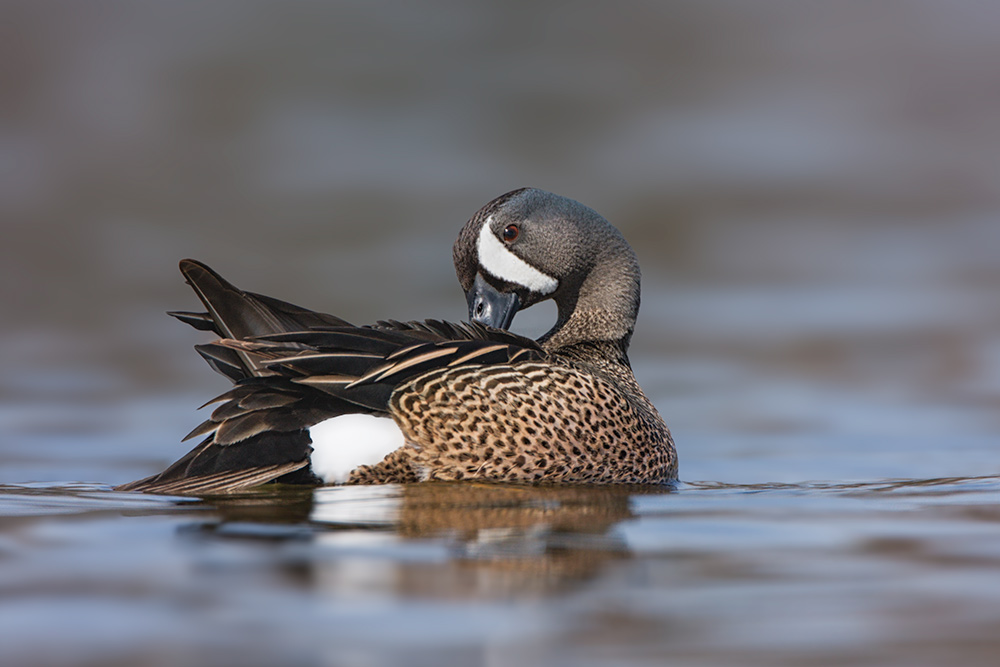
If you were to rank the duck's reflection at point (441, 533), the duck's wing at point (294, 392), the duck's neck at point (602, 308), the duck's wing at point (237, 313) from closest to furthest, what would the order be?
1. the duck's reflection at point (441, 533)
2. the duck's wing at point (294, 392)
3. the duck's wing at point (237, 313)
4. the duck's neck at point (602, 308)

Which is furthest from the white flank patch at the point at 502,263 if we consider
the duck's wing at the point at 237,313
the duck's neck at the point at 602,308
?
the duck's wing at the point at 237,313

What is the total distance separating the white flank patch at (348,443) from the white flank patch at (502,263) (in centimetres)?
137

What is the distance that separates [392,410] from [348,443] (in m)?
0.21

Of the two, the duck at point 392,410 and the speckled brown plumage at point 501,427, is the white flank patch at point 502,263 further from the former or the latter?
the speckled brown plumage at point 501,427

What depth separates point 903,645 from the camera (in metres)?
2.25

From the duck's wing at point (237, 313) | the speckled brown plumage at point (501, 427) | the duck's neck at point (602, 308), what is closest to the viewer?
the speckled brown plumage at point (501, 427)

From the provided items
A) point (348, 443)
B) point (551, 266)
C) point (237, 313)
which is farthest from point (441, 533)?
point (551, 266)

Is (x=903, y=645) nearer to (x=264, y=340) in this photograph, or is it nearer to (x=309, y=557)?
(x=309, y=557)

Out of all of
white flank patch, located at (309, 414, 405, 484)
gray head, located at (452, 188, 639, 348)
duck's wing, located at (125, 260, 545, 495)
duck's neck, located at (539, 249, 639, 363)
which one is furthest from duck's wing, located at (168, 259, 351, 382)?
duck's neck, located at (539, 249, 639, 363)

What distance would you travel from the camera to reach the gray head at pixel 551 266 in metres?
5.61

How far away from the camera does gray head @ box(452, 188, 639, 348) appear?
5605 mm

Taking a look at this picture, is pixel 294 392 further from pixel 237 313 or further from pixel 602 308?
pixel 602 308

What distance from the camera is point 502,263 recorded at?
561 centimetres

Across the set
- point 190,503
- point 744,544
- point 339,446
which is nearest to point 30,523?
point 190,503
